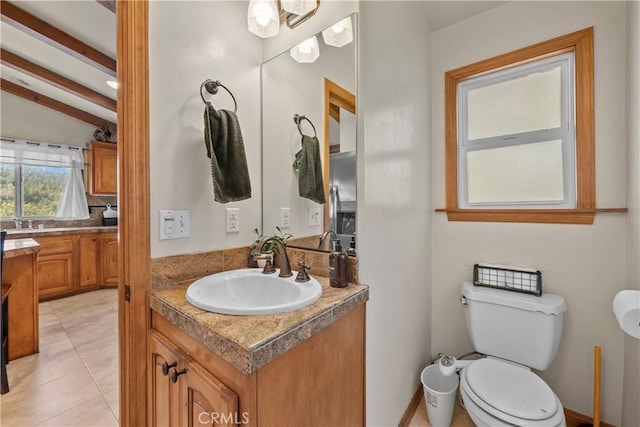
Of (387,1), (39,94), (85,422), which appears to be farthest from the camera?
(39,94)

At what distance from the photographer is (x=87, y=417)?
4.88 ft

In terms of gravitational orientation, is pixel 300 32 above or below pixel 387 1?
below

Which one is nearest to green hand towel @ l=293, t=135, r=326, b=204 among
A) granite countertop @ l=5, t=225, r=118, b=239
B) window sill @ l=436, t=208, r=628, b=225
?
window sill @ l=436, t=208, r=628, b=225

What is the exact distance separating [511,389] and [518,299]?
43cm

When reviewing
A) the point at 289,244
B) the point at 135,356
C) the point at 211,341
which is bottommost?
the point at 135,356

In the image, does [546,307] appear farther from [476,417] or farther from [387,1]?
[387,1]

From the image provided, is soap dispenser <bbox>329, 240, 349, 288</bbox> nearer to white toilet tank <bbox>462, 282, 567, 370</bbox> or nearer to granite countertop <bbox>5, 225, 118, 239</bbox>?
white toilet tank <bbox>462, 282, 567, 370</bbox>

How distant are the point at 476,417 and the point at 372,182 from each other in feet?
3.60

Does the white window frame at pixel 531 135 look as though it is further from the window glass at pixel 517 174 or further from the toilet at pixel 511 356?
the toilet at pixel 511 356

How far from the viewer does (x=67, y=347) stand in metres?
2.21

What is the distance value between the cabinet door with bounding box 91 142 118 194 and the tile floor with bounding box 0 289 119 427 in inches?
75.9

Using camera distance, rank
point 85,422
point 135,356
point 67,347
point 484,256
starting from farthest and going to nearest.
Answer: point 67,347
point 484,256
point 85,422
point 135,356

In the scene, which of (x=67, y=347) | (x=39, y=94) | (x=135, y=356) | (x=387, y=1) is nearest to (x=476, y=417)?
(x=135, y=356)

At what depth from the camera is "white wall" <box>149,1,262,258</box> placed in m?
1.04
